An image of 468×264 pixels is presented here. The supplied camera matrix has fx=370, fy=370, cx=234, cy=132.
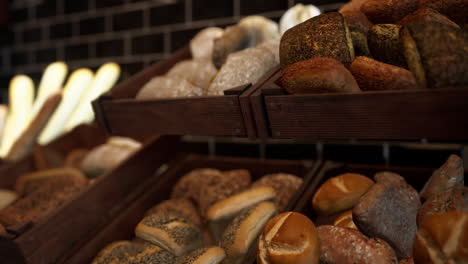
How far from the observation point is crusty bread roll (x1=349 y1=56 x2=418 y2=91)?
0.78m

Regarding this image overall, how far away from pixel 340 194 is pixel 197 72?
0.64 metres

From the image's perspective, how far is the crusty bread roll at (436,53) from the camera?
2.38 ft

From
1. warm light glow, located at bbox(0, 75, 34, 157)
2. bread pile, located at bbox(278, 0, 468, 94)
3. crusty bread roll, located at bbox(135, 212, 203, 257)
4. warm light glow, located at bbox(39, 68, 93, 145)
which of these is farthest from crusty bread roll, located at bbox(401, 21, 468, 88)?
warm light glow, located at bbox(0, 75, 34, 157)

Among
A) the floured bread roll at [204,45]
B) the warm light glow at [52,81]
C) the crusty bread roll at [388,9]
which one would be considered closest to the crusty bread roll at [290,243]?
the crusty bread roll at [388,9]

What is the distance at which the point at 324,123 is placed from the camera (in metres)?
0.84

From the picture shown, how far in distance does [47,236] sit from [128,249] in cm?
27

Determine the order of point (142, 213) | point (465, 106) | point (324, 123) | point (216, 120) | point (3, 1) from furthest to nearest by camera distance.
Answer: point (3, 1), point (142, 213), point (216, 120), point (324, 123), point (465, 106)

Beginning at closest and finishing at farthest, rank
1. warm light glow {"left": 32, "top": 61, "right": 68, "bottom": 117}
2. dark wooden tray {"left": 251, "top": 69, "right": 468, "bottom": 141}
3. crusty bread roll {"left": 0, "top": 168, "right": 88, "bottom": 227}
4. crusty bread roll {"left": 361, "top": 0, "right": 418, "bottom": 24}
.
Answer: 1. dark wooden tray {"left": 251, "top": 69, "right": 468, "bottom": 141}
2. crusty bread roll {"left": 361, "top": 0, "right": 418, "bottom": 24}
3. crusty bread roll {"left": 0, "top": 168, "right": 88, "bottom": 227}
4. warm light glow {"left": 32, "top": 61, "right": 68, "bottom": 117}

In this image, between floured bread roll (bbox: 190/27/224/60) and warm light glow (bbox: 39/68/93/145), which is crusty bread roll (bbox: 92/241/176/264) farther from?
warm light glow (bbox: 39/68/93/145)

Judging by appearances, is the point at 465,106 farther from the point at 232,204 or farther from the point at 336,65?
the point at 232,204

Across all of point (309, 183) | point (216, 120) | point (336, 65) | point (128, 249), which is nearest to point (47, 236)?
point (128, 249)

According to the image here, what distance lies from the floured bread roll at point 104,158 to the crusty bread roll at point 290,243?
3.02 feet

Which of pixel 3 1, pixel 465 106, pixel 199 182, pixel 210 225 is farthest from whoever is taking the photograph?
pixel 3 1

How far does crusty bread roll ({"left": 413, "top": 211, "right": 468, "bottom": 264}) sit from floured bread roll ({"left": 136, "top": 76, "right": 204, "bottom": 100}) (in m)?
0.72
